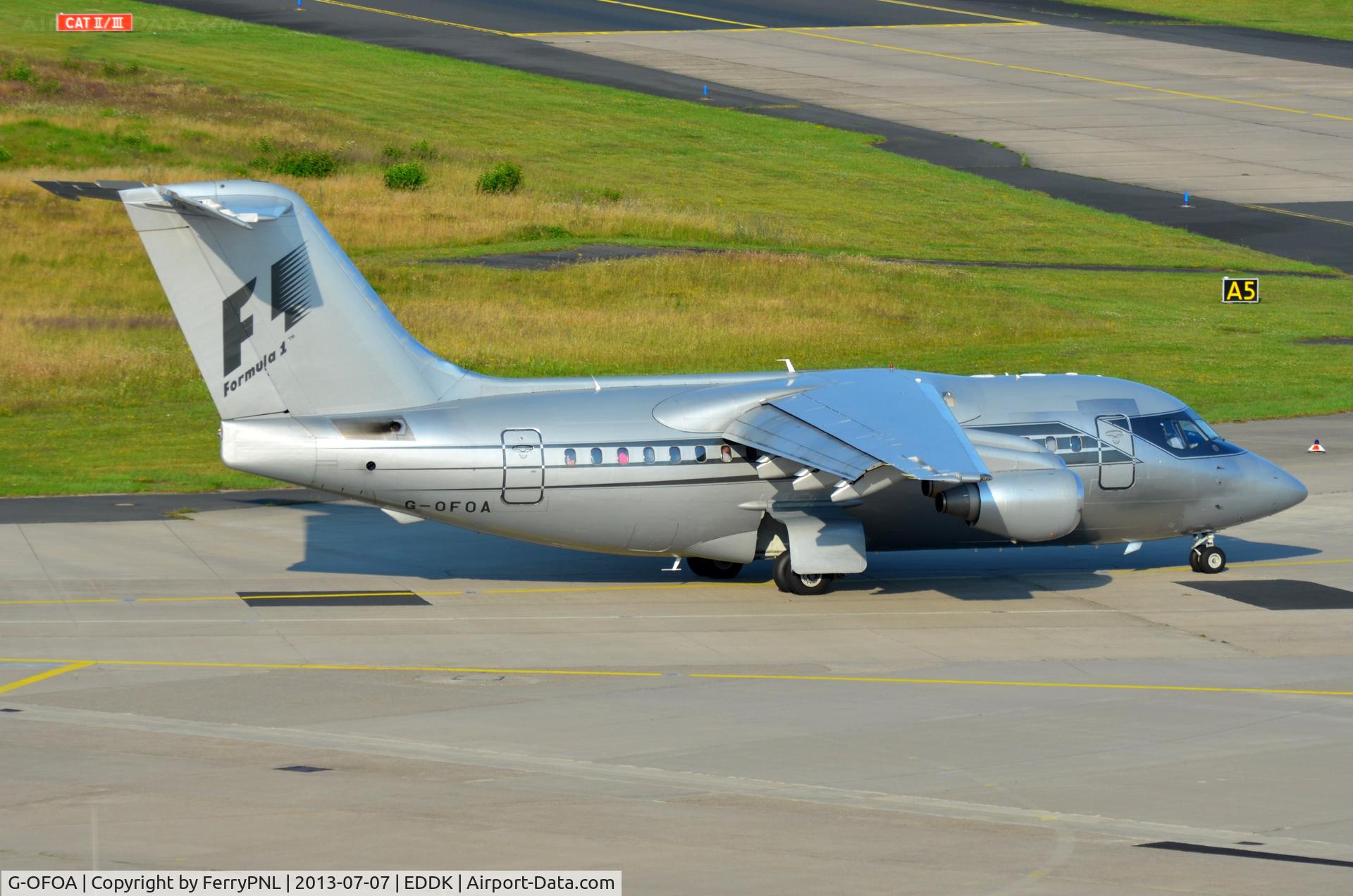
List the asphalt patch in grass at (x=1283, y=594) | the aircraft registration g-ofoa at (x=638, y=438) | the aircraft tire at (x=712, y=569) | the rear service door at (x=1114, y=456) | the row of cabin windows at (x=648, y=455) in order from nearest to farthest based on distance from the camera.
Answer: the aircraft registration g-ofoa at (x=638, y=438), the row of cabin windows at (x=648, y=455), the asphalt patch in grass at (x=1283, y=594), the rear service door at (x=1114, y=456), the aircraft tire at (x=712, y=569)

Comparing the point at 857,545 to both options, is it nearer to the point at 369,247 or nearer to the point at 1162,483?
the point at 1162,483

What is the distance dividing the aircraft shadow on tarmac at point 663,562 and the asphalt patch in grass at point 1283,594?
35.0 inches

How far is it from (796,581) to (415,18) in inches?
3432

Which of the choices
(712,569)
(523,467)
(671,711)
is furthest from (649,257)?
(671,711)

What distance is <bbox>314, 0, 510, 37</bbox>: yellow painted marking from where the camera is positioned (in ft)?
346

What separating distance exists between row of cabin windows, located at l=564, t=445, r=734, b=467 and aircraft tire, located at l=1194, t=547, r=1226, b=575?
31.1ft

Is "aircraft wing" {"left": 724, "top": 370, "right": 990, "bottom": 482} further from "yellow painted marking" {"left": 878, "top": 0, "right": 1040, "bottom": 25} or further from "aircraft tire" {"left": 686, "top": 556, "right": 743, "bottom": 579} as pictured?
"yellow painted marking" {"left": 878, "top": 0, "right": 1040, "bottom": 25}

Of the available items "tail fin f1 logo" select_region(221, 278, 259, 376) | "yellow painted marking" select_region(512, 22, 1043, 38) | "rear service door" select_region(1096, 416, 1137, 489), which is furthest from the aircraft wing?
"yellow painted marking" select_region(512, 22, 1043, 38)

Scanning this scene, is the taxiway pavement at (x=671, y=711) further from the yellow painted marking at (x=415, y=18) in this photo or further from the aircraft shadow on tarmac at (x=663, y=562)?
the yellow painted marking at (x=415, y=18)

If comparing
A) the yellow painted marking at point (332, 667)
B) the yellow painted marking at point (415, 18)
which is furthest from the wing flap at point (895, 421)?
the yellow painted marking at point (415, 18)

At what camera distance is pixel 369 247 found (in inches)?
2616

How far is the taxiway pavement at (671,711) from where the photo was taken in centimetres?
1605

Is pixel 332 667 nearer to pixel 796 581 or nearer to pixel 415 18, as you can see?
pixel 796 581
